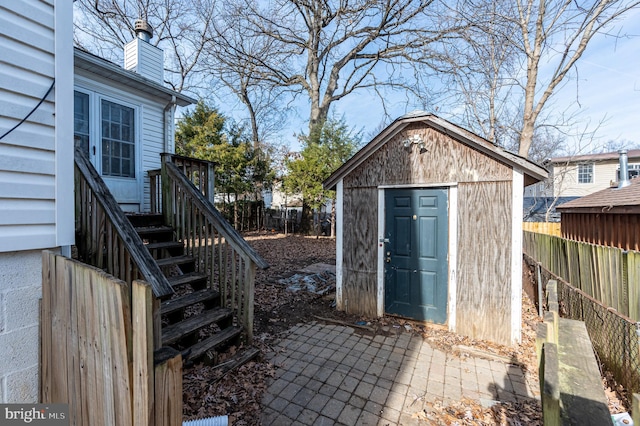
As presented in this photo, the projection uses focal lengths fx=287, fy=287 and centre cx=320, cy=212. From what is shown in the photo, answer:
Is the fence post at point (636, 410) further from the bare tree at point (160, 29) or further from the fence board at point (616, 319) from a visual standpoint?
the bare tree at point (160, 29)

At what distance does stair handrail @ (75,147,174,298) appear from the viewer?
244 cm

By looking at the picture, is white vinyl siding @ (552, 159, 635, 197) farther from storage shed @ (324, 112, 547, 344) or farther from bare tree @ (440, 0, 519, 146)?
storage shed @ (324, 112, 547, 344)

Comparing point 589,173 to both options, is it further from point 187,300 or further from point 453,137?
point 187,300

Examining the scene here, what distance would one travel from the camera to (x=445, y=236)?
4301 mm

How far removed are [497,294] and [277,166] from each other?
1689 cm

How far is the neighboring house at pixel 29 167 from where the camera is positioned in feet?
5.80

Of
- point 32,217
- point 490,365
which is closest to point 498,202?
point 490,365

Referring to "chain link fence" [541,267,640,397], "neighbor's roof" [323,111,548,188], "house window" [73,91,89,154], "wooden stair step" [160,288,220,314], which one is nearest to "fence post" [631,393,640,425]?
"chain link fence" [541,267,640,397]

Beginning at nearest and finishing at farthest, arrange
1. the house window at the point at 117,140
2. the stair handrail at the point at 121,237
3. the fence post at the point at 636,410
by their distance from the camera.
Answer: the fence post at the point at 636,410, the stair handrail at the point at 121,237, the house window at the point at 117,140

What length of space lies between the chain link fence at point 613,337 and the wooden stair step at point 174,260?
16.2 feet

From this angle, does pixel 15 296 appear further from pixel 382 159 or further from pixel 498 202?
pixel 498 202

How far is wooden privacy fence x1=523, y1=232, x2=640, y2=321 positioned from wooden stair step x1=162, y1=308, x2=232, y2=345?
4.37 m

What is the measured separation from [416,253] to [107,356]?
4.04m

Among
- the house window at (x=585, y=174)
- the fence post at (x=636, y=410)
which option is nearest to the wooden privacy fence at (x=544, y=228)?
the fence post at (x=636, y=410)
